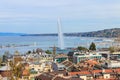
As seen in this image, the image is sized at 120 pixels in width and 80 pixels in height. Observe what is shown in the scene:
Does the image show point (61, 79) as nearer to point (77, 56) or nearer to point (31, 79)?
point (31, 79)

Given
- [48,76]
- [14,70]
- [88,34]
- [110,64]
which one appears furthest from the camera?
[88,34]

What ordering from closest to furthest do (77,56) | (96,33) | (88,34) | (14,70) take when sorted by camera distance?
(14,70) → (77,56) → (96,33) → (88,34)

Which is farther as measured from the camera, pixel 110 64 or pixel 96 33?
pixel 96 33

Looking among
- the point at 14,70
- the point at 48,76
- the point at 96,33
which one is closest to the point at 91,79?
the point at 48,76

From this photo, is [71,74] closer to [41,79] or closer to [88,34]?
[41,79]

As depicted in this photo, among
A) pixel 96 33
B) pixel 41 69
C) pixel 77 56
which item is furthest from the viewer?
pixel 96 33

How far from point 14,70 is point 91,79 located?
11662mm

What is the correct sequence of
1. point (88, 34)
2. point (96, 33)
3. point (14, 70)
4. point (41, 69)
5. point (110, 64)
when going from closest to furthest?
point (14, 70), point (110, 64), point (41, 69), point (96, 33), point (88, 34)

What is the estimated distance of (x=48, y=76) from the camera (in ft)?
68.0

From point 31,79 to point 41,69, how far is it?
7099 mm

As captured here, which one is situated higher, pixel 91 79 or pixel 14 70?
pixel 14 70

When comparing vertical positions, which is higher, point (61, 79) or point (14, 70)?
point (14, 70)

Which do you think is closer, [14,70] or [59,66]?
[14,70]

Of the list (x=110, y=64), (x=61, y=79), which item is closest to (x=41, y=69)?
(x=110, y=64)
